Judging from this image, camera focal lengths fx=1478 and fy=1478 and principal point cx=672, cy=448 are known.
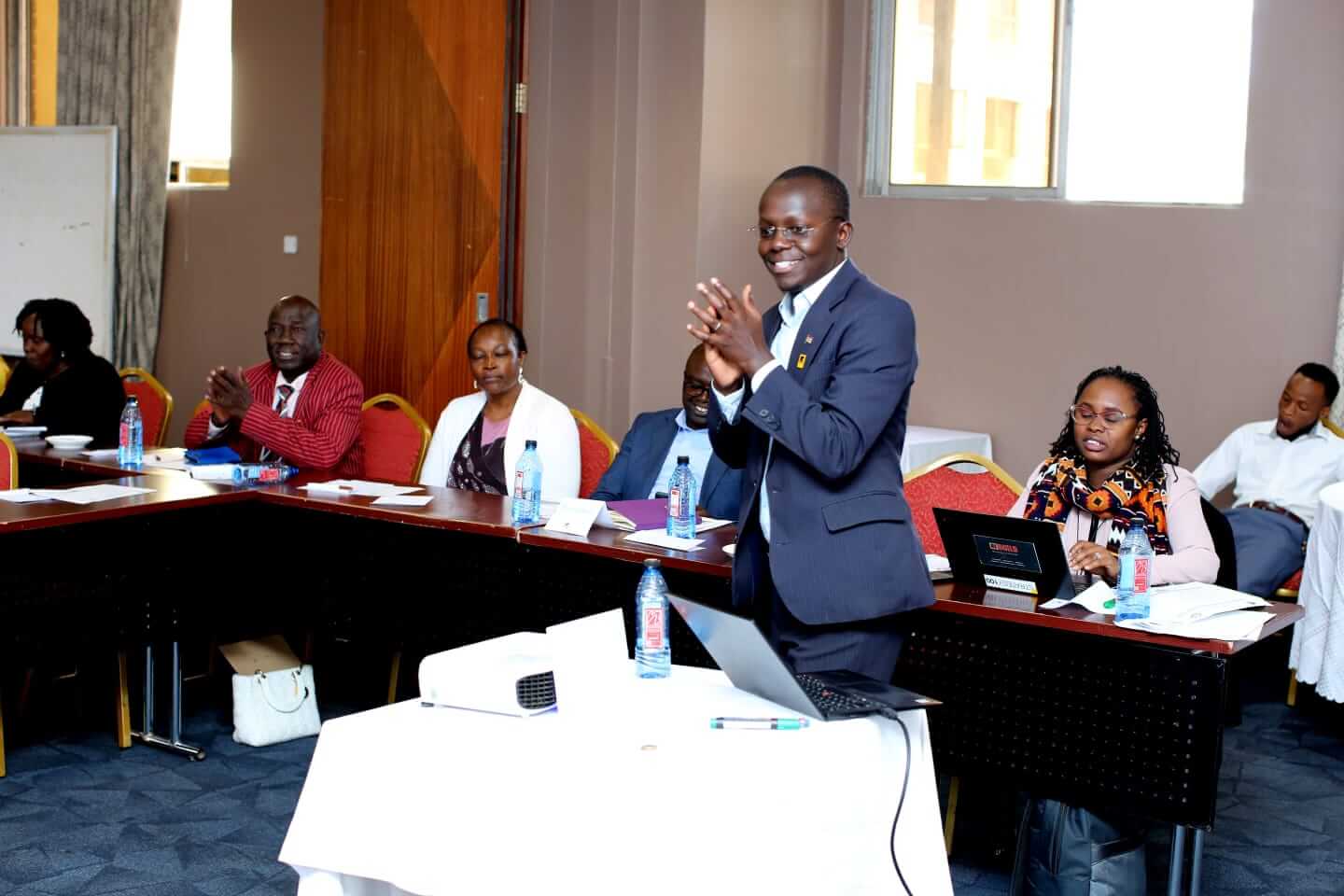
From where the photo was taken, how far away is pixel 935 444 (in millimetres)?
6281

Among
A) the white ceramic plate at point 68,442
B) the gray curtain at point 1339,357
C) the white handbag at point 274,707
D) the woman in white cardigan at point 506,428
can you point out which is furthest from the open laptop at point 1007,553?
the white ceramic plate at point 68,442

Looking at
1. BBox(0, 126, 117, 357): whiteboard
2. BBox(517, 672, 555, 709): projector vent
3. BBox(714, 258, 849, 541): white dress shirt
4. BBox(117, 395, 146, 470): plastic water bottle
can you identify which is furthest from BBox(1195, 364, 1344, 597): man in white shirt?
BBox(0, 126, 117, 357): whiteboard

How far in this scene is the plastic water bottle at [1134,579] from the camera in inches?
118

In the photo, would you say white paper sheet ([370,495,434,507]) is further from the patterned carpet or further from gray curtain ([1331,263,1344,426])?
gray curtain ([1331,263,1344,426])

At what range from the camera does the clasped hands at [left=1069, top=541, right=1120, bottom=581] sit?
132 inches

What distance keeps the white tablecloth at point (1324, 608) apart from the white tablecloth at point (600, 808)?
109 inches

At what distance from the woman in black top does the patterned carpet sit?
67.9 inches

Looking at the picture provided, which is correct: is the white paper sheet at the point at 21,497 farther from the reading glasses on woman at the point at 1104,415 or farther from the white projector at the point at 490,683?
the reading glasses on woman at the point at 1104,415

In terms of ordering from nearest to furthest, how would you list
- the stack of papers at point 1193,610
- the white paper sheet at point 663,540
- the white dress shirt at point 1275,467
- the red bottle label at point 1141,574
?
1. the stack of papers at point 1193,610
2. the red bottle label at point 1141,574
3. the white paper sheet at point 663,540
4. the white dress shirt at point 1275,467

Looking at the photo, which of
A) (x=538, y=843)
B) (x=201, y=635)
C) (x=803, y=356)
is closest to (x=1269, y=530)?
(x=803, y=356)

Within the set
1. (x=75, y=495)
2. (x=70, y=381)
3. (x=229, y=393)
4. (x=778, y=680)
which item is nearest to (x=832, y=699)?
(x=778, y=680)

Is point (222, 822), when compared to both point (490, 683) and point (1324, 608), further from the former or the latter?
point (1324, 608)

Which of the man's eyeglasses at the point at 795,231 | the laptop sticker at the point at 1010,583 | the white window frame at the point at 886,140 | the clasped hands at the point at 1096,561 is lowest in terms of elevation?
the laptop sticker at the point at 1010,583

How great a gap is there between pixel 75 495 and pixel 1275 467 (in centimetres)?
419
